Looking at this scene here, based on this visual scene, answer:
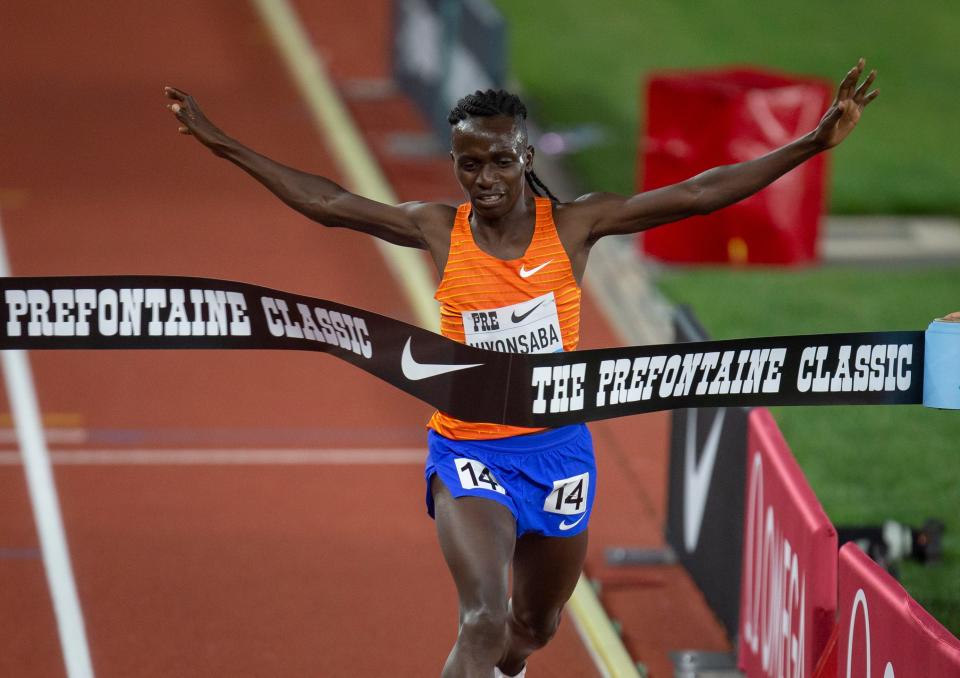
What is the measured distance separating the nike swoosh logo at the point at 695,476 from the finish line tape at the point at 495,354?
1656 mm

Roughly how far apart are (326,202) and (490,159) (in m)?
0.71

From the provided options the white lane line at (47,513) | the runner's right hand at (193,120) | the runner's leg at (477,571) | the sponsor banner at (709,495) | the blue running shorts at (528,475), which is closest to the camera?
the runner's leg at (477,571)

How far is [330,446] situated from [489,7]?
616 cm

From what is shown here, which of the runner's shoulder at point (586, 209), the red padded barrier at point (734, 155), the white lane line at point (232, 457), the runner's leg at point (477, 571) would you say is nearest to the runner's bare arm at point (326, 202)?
the runner's shoulder at point (586, 209)

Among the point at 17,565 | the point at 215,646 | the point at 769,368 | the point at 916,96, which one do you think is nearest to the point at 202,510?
the point at 17,565

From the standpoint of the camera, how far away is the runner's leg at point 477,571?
542 cm

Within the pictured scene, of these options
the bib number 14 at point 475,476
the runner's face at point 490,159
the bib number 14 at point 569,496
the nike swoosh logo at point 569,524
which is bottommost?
the nike swoosh logo at point 569,524

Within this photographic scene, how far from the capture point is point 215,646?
7551 millimetres

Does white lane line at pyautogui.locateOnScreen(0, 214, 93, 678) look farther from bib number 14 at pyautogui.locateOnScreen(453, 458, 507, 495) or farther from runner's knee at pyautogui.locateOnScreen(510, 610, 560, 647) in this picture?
bib number 14 at pyautogui.locateOnScreen(453, 458, 507, 495)

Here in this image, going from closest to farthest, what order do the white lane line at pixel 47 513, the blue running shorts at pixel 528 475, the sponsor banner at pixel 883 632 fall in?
the sponsor banner at pixel 883 632
the blue running shorts at pixel 528 475
the white lane line at pixel 47 513

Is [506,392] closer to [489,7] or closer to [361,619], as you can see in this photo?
[361,619]

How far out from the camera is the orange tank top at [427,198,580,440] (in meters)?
5.77

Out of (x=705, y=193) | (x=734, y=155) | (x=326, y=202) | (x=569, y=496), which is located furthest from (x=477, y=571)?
(x=734, y=155)

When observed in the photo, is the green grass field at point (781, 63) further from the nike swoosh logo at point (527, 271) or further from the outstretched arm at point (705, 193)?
the nike swoosh logo at point (527, 271)
